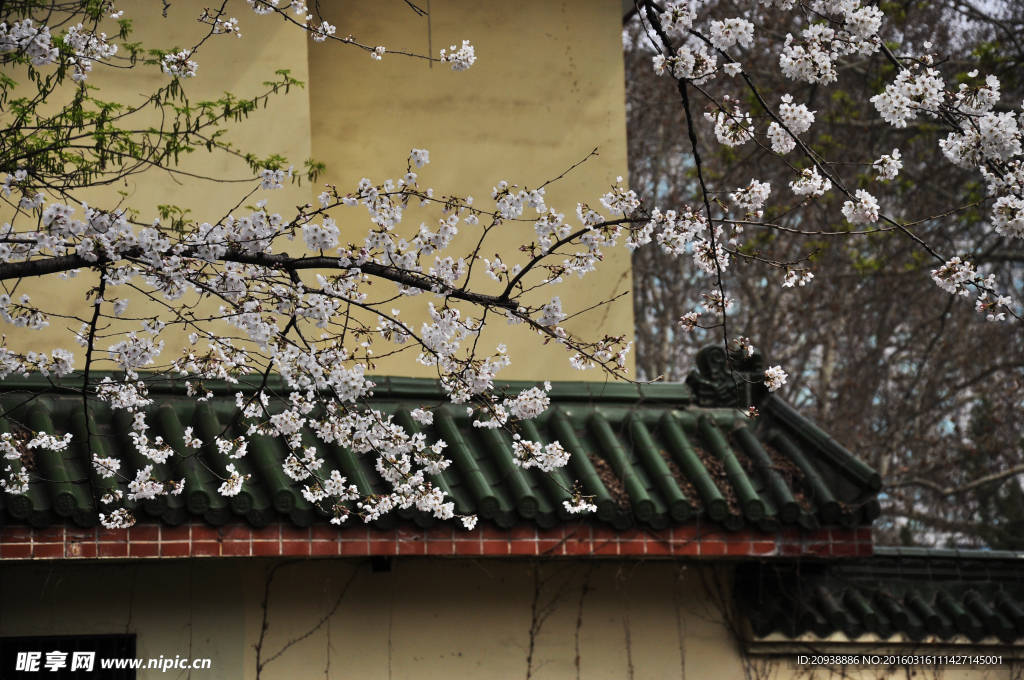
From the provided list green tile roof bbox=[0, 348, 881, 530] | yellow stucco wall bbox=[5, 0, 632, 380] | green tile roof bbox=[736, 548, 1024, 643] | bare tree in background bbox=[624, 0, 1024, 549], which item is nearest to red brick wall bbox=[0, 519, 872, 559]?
green tile roof bbox=[0, 348, 881, 530]

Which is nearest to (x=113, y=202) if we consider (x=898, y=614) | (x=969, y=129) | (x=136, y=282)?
(x=136, y=282)

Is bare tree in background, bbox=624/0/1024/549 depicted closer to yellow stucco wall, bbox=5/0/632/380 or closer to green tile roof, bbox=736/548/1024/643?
yellow stucco wall, bbox=5/0/632/380

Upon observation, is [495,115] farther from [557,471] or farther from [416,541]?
[416,541]

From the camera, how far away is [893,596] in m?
6.47

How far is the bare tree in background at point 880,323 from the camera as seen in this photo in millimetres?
14586

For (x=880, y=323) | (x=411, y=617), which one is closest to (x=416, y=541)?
(x=411, y=617)

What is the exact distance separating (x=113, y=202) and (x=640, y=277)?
11.6m

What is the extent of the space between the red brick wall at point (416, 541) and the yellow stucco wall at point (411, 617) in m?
0.69

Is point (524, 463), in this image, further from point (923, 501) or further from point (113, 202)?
point (923, 501)

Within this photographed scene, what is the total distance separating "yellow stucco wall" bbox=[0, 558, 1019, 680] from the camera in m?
5.35

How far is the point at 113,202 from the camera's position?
6.42 metres

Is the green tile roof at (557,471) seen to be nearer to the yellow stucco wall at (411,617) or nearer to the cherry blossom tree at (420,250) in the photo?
the cherry blossom tree at (420,250)

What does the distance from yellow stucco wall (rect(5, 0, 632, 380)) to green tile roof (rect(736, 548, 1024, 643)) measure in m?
1.92

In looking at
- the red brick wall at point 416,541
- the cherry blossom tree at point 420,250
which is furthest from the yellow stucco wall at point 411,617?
the cherry blossom tree at point 420,250
